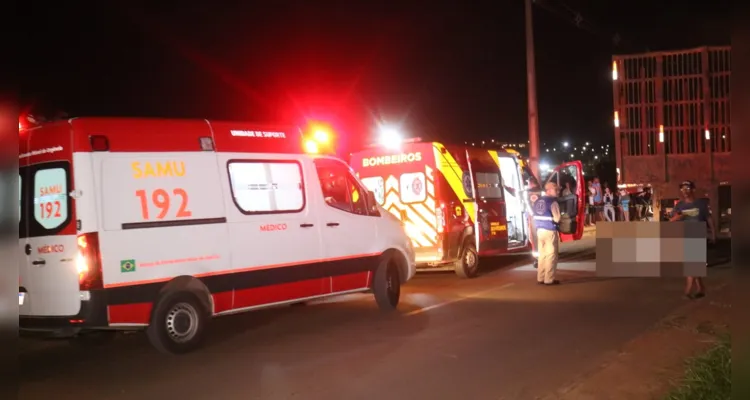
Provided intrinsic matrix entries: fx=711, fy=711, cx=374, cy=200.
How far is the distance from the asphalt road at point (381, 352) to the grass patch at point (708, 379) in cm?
100

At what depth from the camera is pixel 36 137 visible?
287 inches

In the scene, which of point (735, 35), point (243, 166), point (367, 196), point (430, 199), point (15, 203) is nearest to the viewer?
point (735, 35)

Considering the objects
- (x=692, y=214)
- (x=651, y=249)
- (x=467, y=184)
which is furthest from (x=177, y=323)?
(x=651, y=249)

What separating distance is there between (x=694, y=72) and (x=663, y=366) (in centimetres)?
833

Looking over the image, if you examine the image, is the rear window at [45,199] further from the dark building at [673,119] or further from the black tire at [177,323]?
the dark building at [673,119]

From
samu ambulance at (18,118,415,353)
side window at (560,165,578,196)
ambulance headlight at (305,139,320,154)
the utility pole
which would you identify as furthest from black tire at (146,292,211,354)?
the utility pole

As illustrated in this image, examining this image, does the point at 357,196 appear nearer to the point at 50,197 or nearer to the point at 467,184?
the point at 467,184

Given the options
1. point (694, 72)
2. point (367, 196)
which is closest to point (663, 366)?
point (367, 196)

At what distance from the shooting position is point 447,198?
1258 cm

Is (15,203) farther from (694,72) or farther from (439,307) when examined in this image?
(694,72)

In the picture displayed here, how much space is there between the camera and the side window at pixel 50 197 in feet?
22.9

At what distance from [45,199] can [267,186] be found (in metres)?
2.45

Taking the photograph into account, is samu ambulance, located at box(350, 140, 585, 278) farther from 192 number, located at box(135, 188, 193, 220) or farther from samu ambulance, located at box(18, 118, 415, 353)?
192 number, located at box(135, 188, 193, 220)

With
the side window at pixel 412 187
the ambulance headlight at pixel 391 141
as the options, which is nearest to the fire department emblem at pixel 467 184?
the side window at pixel 412 187
